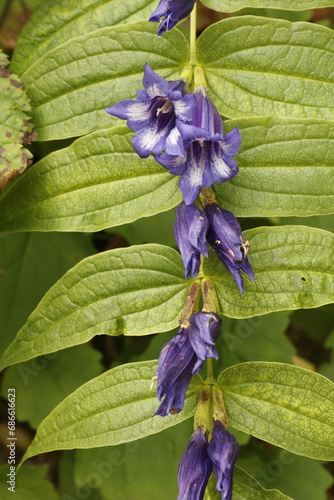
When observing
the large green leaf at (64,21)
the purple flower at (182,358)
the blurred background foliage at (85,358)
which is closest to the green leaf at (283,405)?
the purple flower at (182,358)

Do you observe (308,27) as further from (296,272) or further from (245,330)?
(245,330)

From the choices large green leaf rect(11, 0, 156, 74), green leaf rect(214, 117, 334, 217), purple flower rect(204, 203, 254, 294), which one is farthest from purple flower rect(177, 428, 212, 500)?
large green leaf rect(11, 0, 156, 74)

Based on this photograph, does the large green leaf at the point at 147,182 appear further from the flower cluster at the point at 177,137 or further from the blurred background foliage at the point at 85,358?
the blurred background foliage at the point at 85,358

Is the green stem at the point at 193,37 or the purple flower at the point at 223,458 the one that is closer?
the purple flower at the point at 223,458

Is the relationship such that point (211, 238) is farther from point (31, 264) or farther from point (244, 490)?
point (31, 264)

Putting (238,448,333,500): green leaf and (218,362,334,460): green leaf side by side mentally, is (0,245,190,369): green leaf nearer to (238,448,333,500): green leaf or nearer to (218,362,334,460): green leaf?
(218,362,334,460): green leaf

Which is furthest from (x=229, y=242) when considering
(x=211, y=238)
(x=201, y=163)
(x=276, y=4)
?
(x=276, y=4)

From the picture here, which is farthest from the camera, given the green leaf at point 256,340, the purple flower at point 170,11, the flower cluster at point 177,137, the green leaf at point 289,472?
the green leaf at point 289,472
